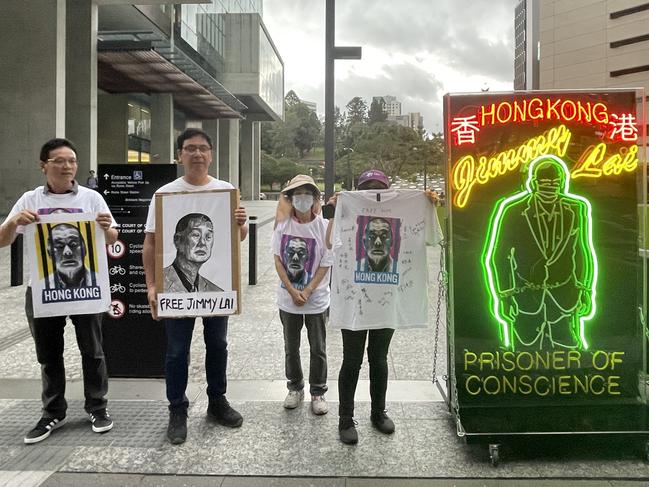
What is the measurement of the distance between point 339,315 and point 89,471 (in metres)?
1.76

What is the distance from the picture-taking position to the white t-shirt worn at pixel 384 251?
3670mm

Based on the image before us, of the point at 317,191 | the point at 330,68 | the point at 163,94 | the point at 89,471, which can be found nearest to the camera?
the point at 89,471

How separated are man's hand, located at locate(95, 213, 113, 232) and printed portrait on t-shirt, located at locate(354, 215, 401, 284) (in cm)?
168

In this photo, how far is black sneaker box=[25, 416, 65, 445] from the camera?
358 centimetres

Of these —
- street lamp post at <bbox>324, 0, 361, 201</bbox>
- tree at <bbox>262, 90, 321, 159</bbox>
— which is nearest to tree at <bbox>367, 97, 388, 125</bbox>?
tree at <bbox>262, 90, 321, 159</bbox>

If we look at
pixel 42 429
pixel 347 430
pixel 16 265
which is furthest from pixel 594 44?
pixel 42 429

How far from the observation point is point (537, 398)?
3447 millimetres

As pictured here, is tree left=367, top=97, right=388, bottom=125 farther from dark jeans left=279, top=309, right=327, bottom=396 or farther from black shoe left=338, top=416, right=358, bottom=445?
black shoe left=338, top=416, right=358, bottom=445

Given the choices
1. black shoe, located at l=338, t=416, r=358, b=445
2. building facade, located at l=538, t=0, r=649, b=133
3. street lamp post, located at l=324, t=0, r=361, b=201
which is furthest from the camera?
building facade, located at l=538, t=0, r=649, b=133

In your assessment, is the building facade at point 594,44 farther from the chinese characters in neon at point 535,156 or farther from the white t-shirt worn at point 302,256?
the white t-shirt worn at point 302,256

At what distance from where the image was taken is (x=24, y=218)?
3494 millimetres

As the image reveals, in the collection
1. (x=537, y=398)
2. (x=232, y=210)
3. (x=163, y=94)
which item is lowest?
(x=537, y=398)

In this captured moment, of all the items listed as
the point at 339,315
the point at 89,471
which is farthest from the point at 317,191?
the point at 89,471

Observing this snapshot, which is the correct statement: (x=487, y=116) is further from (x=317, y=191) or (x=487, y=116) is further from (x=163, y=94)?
(x=163, y=94)
